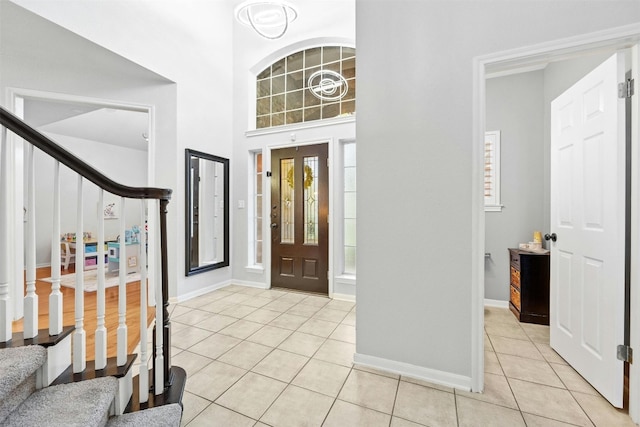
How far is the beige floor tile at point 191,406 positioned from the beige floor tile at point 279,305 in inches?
60.2

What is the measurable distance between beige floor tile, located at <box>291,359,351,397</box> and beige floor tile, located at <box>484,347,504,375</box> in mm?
1018

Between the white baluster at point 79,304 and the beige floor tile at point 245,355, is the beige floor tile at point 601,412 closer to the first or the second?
the beige floor tile at point 245,355

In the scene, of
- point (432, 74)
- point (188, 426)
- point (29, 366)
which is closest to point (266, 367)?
point (188, 426)

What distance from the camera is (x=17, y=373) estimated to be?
3.41ft

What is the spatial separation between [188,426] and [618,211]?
2.71 m

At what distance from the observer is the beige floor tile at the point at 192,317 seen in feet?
9.43

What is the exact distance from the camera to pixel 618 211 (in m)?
1.60

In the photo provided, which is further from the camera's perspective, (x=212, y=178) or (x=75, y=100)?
(x=212, y=178)

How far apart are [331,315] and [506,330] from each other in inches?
68.1

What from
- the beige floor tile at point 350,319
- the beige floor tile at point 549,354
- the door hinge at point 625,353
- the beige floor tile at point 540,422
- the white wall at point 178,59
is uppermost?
the white wall at point 178,59

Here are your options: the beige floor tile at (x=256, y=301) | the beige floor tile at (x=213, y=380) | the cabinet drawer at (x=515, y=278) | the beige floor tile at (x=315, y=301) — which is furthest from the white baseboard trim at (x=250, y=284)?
the cabinet drawer at (x=515, y=278)

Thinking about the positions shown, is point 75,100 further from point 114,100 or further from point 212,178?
point 212,178

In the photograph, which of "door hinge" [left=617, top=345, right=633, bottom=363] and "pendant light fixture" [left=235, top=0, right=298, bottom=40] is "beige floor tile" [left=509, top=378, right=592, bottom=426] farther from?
"pendant light fixture" [left=235, top=0, right=298, bottom=40]

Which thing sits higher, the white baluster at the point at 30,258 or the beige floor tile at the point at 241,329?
the white baluster at the point at 30,258
